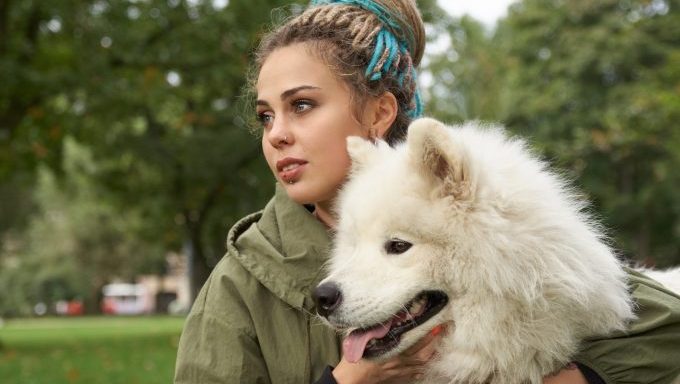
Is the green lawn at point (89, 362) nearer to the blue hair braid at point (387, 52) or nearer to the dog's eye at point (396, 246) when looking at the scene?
the blue hair braid at point (387, 52)

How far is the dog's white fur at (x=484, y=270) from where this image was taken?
282 cm

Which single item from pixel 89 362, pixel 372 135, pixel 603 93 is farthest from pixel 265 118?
pixel 603 93

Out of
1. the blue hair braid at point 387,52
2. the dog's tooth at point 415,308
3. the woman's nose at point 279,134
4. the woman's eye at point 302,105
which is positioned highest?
the blue hair braid at point 387,52

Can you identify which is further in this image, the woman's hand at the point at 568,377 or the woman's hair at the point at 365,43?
the woman's hair at the point at 365,43

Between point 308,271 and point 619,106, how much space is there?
81.3 ft

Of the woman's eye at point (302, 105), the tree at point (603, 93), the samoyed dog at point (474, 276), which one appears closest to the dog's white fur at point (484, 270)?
the samoyed dog at point (474, 276)

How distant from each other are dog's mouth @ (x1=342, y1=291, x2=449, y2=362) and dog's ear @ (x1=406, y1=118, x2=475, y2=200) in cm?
41

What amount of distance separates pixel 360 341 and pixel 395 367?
0.19m

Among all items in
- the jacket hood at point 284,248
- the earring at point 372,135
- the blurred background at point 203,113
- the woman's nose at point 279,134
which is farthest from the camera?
the blurred background at point 203,113

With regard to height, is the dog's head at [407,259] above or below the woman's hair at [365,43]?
below

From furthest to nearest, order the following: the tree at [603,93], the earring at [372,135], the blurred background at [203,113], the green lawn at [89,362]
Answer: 1. the tree at [603,93]
2. the blurred background at [203,113]
3. the green lawn at [89,362]
4. the earring at [372,135]

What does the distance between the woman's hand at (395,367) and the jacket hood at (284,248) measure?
0.37m

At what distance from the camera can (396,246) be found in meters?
2.99

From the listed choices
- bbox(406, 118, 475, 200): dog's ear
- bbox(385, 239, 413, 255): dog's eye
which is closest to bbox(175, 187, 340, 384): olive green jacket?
bbox(385, 239, 413, 255): dog's eye
